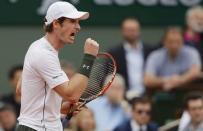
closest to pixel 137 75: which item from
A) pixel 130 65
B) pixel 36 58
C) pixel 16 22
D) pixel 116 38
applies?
pixel 130 65

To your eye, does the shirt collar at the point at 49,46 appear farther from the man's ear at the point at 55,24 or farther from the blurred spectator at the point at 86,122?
the blurred spectator at the point at 86,122

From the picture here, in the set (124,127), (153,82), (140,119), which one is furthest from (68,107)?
(153,82)

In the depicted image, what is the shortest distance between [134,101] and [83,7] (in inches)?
97.8

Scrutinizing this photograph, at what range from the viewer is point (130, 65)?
1062 centimetres

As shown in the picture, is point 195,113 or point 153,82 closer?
point 195,113

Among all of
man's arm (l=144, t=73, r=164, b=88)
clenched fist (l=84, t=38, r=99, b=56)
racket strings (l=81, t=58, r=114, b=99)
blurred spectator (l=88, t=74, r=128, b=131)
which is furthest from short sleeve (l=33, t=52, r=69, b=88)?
man's arm (l=144, t=73, r=164, b=88)

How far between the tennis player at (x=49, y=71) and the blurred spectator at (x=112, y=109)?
11.8 feet

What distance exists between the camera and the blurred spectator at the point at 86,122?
28.5 feet

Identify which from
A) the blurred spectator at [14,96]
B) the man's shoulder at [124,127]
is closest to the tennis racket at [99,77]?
the man's shoulder at [124,127]

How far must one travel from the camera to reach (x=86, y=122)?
8.70 meters

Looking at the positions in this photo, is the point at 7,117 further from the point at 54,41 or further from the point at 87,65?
the point at 87,65

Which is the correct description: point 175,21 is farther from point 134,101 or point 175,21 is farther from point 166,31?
point 134,101

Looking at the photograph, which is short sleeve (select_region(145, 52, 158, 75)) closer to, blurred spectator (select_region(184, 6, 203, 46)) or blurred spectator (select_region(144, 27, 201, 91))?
blurred spectator (select_region(144, 27, 201, 91))

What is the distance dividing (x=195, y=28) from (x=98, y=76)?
434 cm
